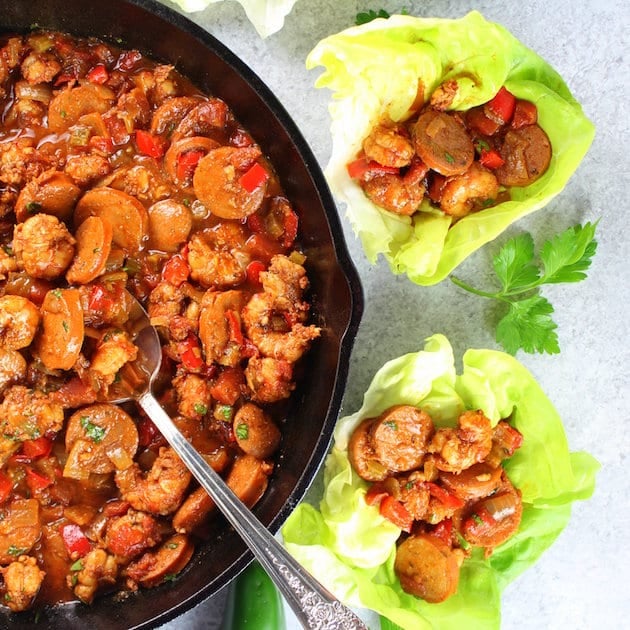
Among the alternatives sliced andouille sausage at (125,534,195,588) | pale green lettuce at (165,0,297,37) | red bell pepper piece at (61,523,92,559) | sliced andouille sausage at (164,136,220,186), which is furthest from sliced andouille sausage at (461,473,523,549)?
pale green lettuce at (165,0,297,37)

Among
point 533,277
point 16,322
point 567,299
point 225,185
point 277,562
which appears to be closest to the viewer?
point 277,562

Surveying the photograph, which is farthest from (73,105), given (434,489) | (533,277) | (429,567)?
(429,567)

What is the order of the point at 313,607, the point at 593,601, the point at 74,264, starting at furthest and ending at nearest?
the point at 593,601
the point at 74,264
the point at 313,607

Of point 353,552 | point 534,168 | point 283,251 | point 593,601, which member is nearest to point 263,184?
point 283,251

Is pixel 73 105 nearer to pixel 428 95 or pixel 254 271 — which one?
pixel 254 271

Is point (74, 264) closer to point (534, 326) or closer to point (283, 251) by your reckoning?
point (283, 251)

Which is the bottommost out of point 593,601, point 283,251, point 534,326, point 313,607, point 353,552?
point 593,601
